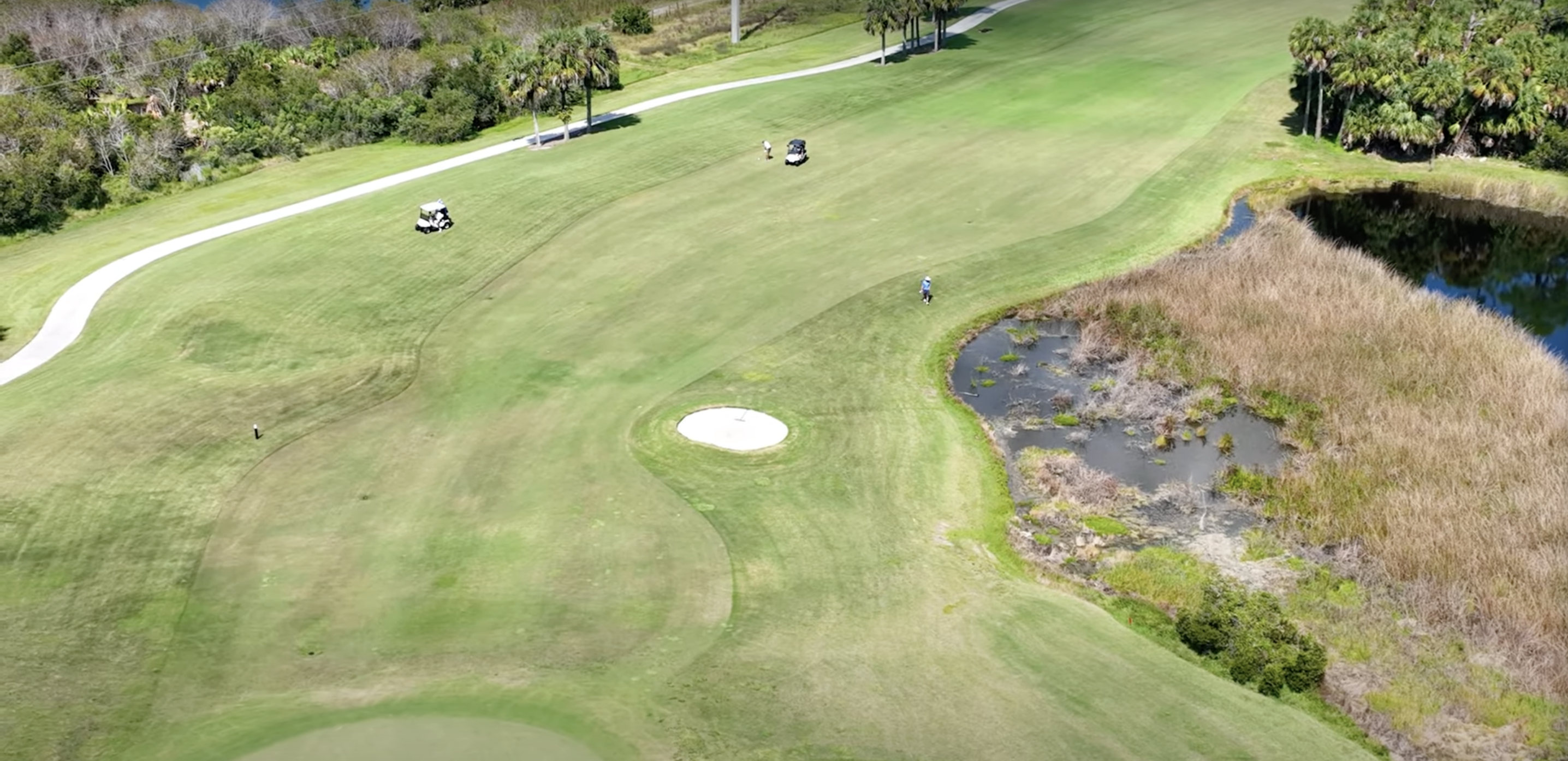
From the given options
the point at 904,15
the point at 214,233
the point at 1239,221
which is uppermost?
the point at 904,15

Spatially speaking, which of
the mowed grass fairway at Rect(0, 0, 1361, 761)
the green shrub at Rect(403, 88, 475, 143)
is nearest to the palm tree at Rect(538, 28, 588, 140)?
the mowed grass fairway at Rect(0, 0, 1361, 761)

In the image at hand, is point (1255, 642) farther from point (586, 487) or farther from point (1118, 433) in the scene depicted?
point (586, 487)

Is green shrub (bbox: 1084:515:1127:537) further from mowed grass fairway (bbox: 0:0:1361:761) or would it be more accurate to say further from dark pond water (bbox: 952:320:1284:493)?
mowed grass fairway (bbox: 0:0:1361:761)

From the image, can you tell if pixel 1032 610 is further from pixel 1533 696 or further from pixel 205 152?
pixel 205 152

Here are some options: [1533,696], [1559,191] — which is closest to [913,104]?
[1559,191]

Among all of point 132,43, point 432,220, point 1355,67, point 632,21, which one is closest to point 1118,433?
point 432,220

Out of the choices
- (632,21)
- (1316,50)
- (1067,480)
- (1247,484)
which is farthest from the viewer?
(632,21)
